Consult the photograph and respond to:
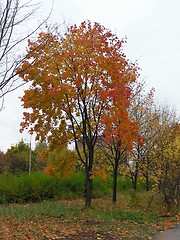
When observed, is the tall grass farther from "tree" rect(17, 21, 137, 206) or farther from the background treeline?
"tree" rect(17, 21, 137, 206)

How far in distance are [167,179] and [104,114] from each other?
3.37m

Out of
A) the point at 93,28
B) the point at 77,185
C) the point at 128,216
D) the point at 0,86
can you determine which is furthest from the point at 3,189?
the point at 0,86

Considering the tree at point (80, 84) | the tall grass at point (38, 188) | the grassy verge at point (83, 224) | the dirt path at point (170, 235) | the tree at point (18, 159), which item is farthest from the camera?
the tree at point (18, 159)

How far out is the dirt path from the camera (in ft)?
24.5

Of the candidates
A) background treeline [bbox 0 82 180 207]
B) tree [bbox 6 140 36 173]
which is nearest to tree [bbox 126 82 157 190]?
background treeline [bbox 0 82 180 207]

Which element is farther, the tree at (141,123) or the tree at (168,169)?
the tree at (141,123)

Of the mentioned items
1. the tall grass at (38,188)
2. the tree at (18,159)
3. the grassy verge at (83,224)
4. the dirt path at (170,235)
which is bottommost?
the dirt path at (170,235)

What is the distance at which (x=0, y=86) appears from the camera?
6.08m

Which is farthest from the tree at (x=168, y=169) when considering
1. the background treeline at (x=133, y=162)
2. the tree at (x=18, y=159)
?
the tree at (x=18, y=159)

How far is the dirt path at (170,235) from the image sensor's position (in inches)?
294

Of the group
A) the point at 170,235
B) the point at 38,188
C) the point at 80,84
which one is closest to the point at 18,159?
the point at 38,188

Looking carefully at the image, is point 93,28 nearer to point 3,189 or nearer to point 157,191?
point 157,191

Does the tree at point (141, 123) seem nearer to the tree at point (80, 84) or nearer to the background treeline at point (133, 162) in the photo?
the background treeline at point (133, 162)

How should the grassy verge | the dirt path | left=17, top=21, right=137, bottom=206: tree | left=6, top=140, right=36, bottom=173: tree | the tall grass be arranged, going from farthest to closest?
left=6, top=140, right=36, bottom=173: tree, the tall grass, left=17, top=21, right=137, bottom=206: tree, the dirt path, the grassy verge
